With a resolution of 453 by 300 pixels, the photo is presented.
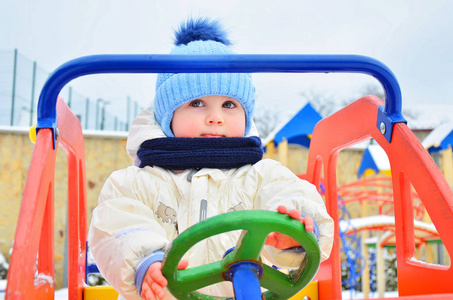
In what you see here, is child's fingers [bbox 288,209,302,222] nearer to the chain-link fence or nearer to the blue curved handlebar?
the blue curved handlebar

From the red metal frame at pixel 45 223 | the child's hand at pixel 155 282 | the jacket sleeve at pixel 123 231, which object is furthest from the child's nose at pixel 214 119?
the child's hand at pixel 155 282

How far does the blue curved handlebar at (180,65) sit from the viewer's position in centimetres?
93

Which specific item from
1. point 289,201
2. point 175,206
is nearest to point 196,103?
point 175,206

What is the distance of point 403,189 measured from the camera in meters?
1.17

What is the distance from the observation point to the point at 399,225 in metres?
1.21

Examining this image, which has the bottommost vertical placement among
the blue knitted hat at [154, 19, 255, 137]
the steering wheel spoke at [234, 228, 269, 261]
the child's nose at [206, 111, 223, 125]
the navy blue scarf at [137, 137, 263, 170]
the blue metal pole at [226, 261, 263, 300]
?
the blue metal pole at [226, 261, 263, 300]

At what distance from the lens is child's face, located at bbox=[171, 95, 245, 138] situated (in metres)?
1.29

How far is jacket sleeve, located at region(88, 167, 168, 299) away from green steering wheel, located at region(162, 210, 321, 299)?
5.4 inches

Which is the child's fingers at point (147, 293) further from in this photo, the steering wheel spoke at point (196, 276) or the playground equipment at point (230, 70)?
the playground equipment at point (230, 70)

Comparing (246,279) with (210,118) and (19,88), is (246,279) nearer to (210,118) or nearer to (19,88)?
(210,118)

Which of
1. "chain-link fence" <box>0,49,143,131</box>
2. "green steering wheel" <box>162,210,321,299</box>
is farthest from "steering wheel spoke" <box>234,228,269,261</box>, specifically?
"chain-link fence" <box>0,49,143,131</box>

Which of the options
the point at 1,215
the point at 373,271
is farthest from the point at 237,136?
the point at 373,271

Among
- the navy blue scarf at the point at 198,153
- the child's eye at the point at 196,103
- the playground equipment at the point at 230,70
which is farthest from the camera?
the child's eye at the point at 196,103

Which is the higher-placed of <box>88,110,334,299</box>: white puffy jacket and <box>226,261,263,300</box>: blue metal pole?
<box>88,110,334,299</box>: white puffy jacket
